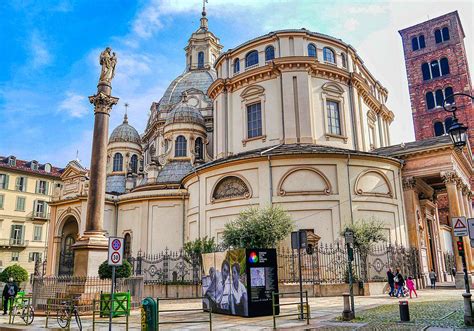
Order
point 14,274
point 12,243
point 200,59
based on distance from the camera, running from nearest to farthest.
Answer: point 14,274
point 12,243
point 200,59

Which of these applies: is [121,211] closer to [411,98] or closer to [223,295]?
[223,295]

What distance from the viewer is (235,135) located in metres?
30.2

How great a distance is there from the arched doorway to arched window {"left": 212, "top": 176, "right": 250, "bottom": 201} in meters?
16.0

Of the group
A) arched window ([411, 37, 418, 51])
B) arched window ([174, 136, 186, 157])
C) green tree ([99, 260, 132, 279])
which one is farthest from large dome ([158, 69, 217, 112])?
green tree ([99, 260, 132, 279])

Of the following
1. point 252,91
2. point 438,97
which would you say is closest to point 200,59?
point 252,91

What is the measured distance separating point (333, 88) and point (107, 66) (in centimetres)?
1654

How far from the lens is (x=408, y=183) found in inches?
1041

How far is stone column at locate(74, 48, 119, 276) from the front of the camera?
631 inches

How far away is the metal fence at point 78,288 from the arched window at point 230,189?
10.5m

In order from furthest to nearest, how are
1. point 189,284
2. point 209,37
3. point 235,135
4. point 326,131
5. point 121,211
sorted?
point 209,37 → point 121,211 → point 235,135 → point 326,131 → point 189,284

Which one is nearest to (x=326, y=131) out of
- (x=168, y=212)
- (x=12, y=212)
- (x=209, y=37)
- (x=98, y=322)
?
(x=168, y=212)

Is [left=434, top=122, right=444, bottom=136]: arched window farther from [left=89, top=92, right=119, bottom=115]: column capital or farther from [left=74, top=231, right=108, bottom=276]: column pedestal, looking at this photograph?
[left=74, top=231, right=108, bottom=276]: column pedestal

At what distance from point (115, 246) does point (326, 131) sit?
20695mm

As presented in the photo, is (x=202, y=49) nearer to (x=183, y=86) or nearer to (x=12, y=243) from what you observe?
(x=183, y=86)
